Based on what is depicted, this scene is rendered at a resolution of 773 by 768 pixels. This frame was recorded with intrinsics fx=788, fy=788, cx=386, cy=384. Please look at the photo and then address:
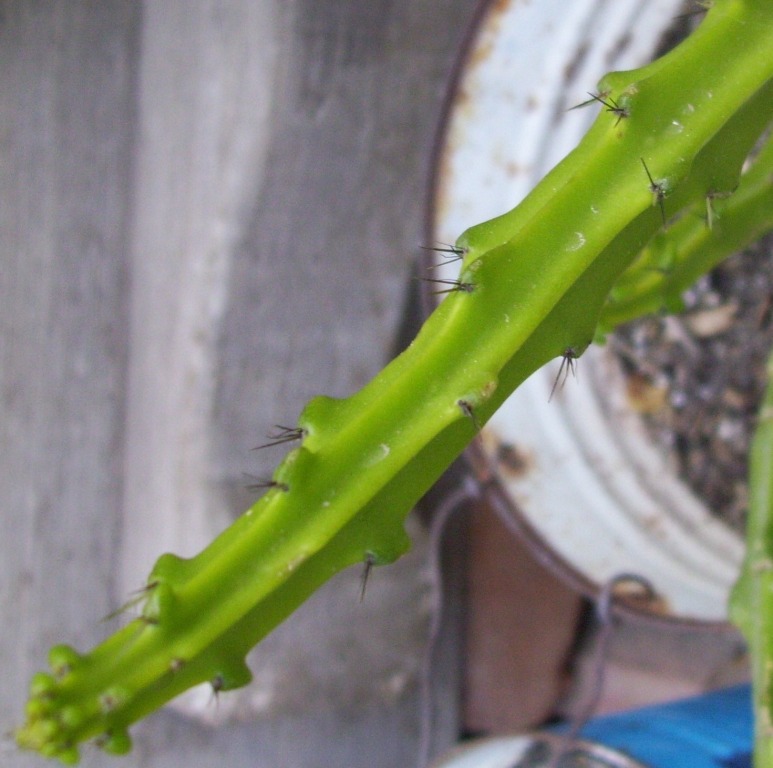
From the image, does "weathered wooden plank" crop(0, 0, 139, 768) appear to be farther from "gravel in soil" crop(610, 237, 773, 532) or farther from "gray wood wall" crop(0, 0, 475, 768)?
"gravel in soil" crop(610, 237, 773, 532)

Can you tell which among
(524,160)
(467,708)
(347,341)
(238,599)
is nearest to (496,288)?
(238,599)

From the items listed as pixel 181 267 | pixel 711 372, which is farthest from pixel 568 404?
pixel 181 267

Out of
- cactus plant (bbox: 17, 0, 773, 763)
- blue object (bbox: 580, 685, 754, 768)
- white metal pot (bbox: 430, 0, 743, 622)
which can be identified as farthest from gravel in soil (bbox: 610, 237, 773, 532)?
cactus plant (bbox: 17, 0, 773, 763)

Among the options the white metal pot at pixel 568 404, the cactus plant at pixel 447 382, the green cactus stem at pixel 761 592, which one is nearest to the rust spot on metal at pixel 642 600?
the white metal pot at pixel 568 404

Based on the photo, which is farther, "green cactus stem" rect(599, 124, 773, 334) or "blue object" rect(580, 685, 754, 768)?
"blue object" rect(580, 685, 754, 768)

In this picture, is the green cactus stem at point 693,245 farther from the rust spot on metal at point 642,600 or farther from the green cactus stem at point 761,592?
the rust spot on metal at point 642,600
